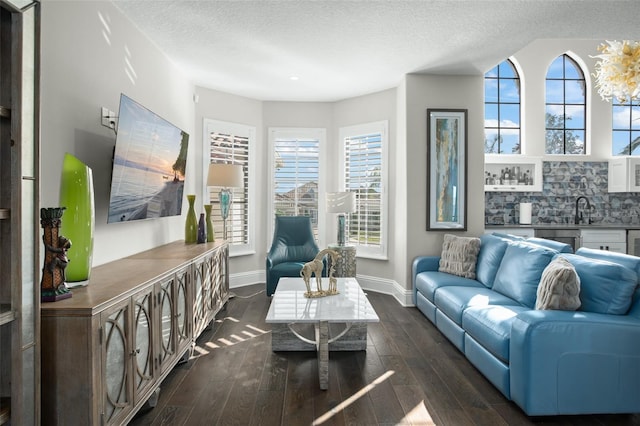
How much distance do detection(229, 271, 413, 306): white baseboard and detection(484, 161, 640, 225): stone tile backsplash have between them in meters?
2.19

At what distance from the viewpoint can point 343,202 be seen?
17.3ft

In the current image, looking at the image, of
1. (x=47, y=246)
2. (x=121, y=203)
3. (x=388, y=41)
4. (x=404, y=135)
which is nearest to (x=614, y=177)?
(x=404, y=135)

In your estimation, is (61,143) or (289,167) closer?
(61,143)

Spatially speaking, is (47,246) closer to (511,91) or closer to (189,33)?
(189,33)

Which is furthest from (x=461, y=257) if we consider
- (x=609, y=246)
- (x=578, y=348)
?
(x=609, y=246)

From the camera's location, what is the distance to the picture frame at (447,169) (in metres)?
4.84

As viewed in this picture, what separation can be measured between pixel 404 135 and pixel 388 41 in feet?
4.48

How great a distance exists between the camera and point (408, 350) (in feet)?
11.0

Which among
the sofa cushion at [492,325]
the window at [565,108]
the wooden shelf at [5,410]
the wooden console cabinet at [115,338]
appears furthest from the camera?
the window at [565,108]

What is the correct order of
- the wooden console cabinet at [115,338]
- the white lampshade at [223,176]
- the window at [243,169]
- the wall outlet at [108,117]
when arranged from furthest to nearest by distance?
1. the window at [243,169]
2. the white lampshade at [223,176]
3. the wall outlet at [108,117]
4. the wooden console cabinet at [115,338]

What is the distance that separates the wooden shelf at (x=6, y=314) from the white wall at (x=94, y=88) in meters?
1.02

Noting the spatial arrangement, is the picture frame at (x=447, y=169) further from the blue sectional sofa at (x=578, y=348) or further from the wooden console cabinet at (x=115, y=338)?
the wooden console cabinet at (x=115, y=338)

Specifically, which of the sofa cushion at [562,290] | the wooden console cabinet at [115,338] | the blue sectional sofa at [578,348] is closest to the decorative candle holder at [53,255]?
the wooden console cabinet at [115,338]

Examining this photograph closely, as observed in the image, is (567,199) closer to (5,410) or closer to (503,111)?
(503,111)
